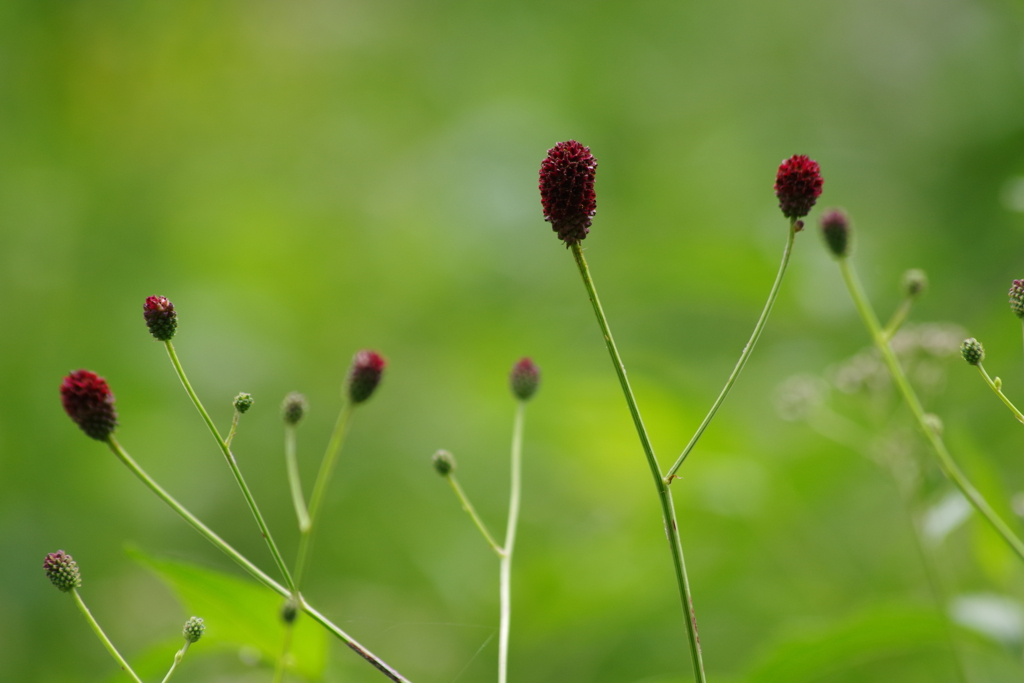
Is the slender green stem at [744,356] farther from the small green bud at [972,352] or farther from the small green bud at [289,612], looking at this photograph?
the small green bud at [289,612]

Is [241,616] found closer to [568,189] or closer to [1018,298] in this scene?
[568,189]

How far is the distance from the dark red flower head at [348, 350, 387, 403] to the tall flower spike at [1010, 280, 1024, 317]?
832 mm

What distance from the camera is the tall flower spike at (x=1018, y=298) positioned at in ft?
2.92

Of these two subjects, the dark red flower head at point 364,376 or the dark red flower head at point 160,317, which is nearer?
the dark red flower head at point 160,317

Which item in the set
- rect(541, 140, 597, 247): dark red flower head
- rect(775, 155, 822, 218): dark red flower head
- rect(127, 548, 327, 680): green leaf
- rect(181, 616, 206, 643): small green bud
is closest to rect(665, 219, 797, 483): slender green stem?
rect(775, 155, 822, 218): dark red flower head

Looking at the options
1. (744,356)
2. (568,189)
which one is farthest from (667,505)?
(568,189)

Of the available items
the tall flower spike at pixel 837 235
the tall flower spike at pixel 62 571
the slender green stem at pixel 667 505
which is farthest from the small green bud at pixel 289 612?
the tall flower spike at pixel 837 235

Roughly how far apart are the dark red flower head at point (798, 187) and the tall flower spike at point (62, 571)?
0.97 m

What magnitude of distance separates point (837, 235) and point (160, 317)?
95cm

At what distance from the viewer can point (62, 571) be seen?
99 centimetres

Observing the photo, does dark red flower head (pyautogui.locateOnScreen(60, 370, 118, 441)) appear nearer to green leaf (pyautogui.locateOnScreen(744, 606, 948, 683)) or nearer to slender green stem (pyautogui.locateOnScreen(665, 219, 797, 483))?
slender green stem (pyautogui.locateOnScreen(665, 219, 797, 483))

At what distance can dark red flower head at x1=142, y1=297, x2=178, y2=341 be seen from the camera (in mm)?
1022

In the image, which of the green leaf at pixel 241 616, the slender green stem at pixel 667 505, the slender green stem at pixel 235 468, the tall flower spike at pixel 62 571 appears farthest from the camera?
the green leaf at pixel 241 616

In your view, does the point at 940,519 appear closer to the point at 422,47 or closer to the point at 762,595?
the point at 762,595
